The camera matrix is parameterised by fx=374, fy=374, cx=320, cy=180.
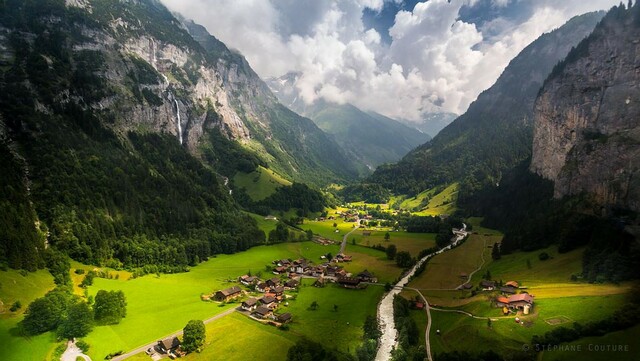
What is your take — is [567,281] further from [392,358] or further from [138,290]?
[138,290]

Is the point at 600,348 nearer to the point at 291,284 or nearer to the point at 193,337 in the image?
the point at 193,337

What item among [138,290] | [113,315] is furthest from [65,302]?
[138,290]

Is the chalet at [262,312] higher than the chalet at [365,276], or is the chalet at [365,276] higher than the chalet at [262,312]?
the chalet at [365,276]

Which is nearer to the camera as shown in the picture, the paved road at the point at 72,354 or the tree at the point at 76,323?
the paved road at the point at 72,354

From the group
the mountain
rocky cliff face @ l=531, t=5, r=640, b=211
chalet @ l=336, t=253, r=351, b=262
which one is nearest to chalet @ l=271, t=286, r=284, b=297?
chalet @ l=336, t=253, r=351, b=262

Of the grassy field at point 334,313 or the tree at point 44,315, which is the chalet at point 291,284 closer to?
the grassy field at point 334,313

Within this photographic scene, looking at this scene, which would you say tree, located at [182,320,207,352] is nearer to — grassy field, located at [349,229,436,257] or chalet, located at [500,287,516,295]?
chalet, located at [500,287,516,295]

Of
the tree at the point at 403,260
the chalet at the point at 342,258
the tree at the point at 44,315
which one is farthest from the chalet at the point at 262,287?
the tree at the point at 403,260
